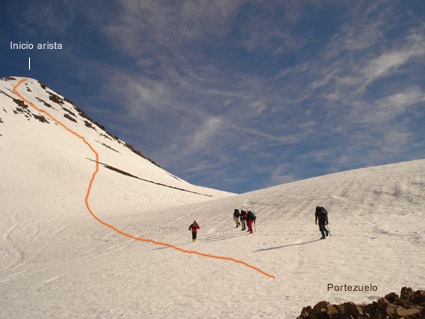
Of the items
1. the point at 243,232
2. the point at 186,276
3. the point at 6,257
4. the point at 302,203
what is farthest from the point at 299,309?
the point at 6,257

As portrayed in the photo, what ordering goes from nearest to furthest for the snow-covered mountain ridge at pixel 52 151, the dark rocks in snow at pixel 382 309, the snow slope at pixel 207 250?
the dark rocks in snow at pixel 382 309 → the snow slope at pixel 207 250 → the snow-covered mountain ridge at pixel 52 151

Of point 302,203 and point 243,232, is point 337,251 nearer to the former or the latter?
point 243,232

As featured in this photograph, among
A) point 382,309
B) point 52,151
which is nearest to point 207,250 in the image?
point 382,309

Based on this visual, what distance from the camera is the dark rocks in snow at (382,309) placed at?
555 cm

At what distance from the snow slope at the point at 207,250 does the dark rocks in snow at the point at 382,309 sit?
4.71ft

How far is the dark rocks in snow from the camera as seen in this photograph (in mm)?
5555

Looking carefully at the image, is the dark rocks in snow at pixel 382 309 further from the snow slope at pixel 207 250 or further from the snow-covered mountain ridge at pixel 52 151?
the snow-covered mountain ridge at pixel 52 151

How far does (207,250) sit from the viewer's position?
15805mm

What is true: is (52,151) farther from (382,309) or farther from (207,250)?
(382,309)

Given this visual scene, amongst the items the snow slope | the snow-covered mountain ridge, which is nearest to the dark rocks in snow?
the snow slope

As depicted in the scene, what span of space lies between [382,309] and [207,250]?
10.7 m

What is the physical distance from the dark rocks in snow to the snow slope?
144cm

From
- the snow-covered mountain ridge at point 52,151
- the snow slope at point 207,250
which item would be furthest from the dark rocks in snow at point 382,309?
the snow-covered mountain ridge at point 52,151

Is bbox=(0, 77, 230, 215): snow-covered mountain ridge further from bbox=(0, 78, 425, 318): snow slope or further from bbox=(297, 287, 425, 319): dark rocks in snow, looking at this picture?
bbox=(297, 287, 425, 319): dark rocks in snow
